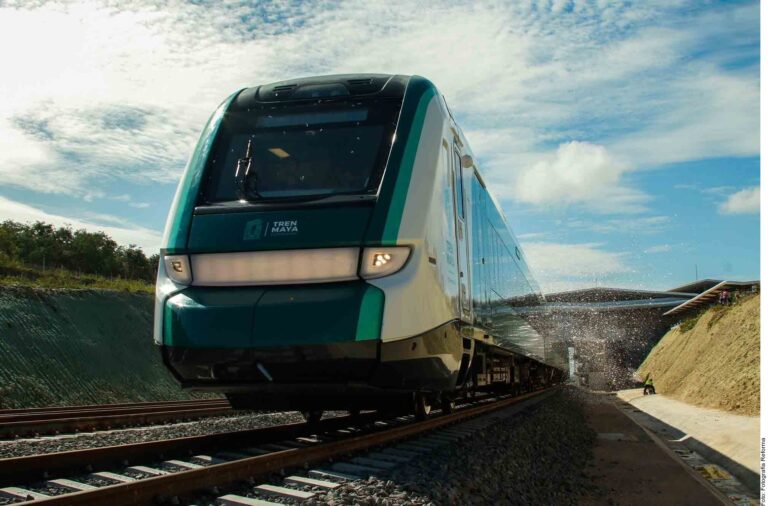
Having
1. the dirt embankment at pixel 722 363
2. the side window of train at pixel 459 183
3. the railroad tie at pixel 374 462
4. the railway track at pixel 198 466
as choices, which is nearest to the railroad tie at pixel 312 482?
the railway track at pixel 198 466

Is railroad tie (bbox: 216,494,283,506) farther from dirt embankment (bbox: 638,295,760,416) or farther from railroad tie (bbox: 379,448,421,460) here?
dirt embankment (bbox: 638,295,760,416)

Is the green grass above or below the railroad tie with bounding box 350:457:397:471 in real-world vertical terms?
above

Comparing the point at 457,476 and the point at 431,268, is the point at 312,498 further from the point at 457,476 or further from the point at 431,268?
the point at 431,268

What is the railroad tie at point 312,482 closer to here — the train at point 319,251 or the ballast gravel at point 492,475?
the ballast gravel at point 492,475

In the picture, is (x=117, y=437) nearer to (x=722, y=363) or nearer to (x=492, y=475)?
(x=492, y=475)

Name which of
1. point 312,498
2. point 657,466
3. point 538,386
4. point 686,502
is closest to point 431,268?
point 312,498

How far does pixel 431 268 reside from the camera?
6469 millimetres

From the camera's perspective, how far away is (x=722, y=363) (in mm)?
27047

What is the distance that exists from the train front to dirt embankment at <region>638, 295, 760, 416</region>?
Result: 54.1 feet

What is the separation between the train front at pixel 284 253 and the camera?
580 centimetres

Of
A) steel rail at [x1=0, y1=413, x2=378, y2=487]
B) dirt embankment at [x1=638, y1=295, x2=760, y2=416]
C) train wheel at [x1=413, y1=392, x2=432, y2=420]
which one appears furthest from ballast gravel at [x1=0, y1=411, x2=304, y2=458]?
dirt embankment at [x1=638, y1=295, x2=760, y2=416]

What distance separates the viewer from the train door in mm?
7844

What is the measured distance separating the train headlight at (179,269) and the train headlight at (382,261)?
5.11ft

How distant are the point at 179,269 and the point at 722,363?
2552cm
